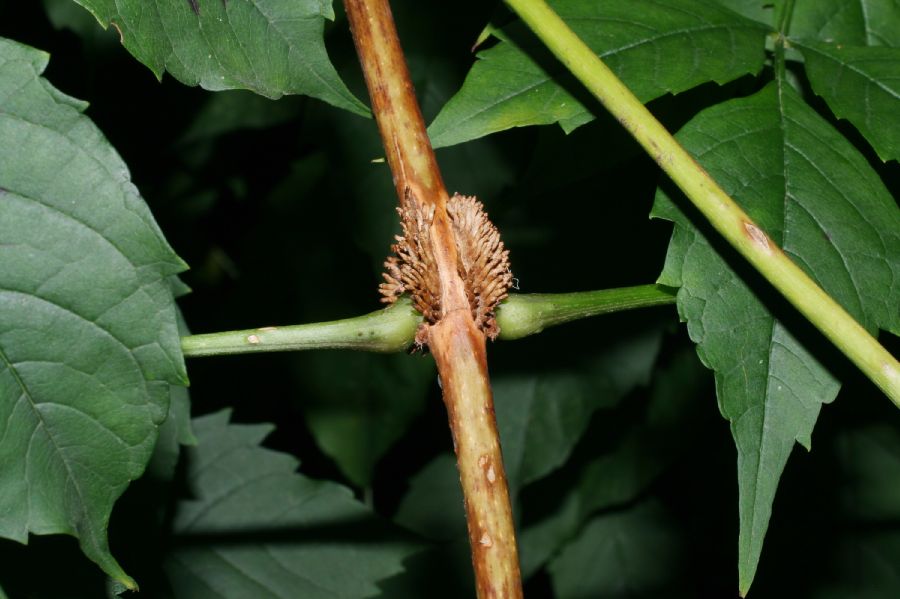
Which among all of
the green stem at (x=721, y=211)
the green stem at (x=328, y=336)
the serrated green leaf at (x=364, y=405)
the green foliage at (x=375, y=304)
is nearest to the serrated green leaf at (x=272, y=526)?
the green foliage at (x=375, y=304)

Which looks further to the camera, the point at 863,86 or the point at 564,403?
the point at 564,403

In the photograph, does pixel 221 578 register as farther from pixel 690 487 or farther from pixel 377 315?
pixel 690 487

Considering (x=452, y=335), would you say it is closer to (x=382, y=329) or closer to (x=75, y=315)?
(x=382, y=329)

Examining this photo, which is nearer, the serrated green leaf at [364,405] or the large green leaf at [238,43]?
the large green leaf at [238,43]

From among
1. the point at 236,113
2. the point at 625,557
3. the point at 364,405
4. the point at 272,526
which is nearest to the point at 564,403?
the point at 364,405

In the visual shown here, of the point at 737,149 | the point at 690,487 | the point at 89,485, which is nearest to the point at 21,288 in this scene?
the point at 89,485

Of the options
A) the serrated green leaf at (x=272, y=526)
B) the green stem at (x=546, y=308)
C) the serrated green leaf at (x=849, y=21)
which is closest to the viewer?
the green stem at (x=546, y=308)

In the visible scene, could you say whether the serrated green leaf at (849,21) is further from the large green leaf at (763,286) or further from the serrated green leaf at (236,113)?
the serrated green leaf at (236,113)
